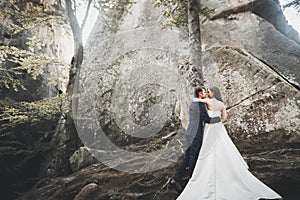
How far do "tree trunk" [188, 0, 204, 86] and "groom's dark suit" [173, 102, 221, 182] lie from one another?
1.36m

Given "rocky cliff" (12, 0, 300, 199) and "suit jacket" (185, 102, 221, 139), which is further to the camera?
"rocky cliff" (12, 0, 300, 199)

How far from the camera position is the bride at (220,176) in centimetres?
400

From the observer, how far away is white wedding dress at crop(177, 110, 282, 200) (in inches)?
158

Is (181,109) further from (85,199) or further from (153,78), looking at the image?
(85,199)

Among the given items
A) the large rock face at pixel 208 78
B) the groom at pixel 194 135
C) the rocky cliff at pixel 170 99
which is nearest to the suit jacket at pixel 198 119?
the groom at pixel 194 135

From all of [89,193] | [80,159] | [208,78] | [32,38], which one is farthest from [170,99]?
[32,38]

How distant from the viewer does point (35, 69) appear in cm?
701

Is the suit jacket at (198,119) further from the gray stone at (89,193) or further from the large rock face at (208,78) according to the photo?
the gray stone at (89,193)

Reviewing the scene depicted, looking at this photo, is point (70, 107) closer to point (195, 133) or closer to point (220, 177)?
point (195, 133)

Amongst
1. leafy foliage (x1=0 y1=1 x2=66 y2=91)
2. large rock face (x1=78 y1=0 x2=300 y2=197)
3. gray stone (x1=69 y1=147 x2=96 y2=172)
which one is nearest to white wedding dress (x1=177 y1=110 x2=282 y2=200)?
large rock face (x1=78 y1=0 x2=300 y2=197)

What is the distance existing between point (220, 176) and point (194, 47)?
3.40m

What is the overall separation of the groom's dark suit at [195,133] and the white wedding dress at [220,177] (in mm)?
97

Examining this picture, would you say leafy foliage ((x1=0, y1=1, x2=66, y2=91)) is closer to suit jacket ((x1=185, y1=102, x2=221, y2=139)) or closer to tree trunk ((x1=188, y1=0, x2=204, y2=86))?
tree trunk ((x1=188, y1=0, x2=204, y2=86))

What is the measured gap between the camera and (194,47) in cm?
644
